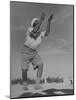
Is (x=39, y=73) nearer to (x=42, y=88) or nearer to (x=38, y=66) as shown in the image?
(x=38, y=66)

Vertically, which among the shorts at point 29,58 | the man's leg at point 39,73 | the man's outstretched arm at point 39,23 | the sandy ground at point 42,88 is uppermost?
the man's outstretched arm at point 39,23

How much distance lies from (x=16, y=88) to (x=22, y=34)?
92cm

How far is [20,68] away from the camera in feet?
17.7

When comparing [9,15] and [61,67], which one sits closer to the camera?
[9,15]

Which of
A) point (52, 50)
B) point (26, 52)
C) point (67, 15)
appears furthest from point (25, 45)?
point (67, 15)

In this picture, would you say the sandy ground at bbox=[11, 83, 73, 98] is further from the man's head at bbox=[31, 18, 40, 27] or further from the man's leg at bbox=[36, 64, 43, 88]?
the man's head at bbox=[31, 18, 40, 27]

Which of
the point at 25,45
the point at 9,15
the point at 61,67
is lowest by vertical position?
the point at 61,67

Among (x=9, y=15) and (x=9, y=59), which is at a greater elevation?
(x=9, y=15)

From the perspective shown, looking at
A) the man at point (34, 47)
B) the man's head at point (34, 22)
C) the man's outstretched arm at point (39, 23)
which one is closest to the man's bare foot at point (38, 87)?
the man at point (34, 47)

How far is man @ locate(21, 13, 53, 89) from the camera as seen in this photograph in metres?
5.43

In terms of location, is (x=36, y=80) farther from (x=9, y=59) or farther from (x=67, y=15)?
(x=67, y=15)

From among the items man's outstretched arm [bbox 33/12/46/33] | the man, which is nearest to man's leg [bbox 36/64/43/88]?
the man

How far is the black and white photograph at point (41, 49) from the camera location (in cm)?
536

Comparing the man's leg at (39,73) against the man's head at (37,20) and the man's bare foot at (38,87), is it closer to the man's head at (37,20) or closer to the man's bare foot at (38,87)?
the man's bare foot at (38,87)
